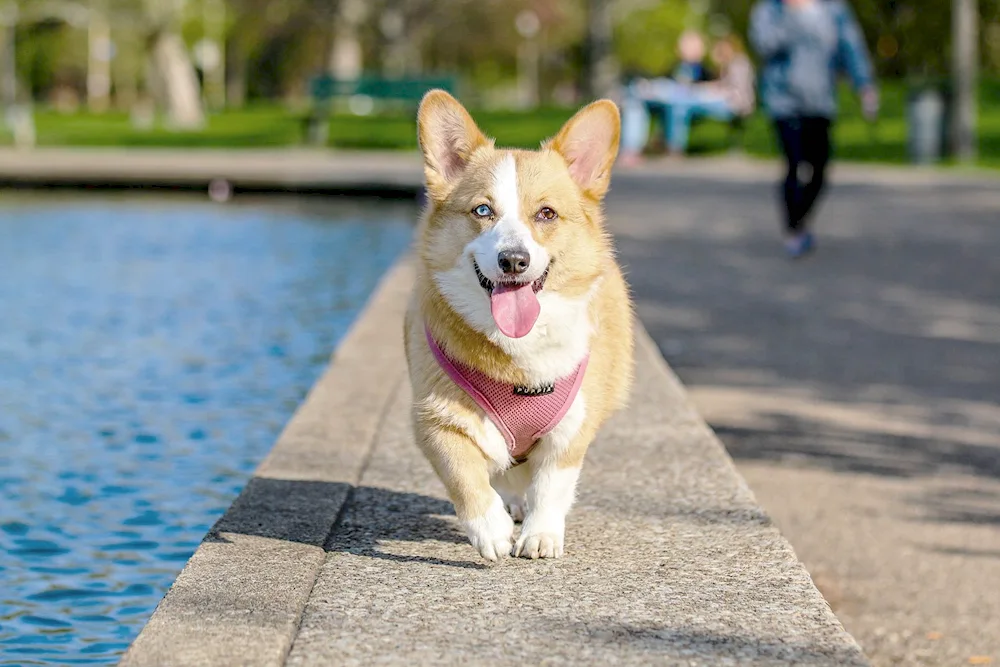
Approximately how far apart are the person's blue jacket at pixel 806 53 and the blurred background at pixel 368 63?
11.3 metres

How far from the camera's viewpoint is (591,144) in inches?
175

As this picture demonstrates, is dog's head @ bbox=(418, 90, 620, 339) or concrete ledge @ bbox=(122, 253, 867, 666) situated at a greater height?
dog's head @ bbox=(418, 90, 620, 339)

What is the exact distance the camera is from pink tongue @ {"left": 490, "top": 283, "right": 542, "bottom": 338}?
4.15m

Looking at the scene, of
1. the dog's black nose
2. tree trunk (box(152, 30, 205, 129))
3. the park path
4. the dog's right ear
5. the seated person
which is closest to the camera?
the dog's black nose

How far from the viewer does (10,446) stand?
285 inches

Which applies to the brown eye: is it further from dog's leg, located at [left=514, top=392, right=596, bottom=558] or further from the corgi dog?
dog's leg, located at [left=514, top=392, right=596, bottom=558]

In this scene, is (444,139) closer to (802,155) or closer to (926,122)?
(802,155)

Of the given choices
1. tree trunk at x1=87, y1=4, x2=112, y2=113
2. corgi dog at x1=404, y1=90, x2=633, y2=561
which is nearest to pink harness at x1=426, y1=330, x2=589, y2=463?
corgi dog at x1=404, y1=90, x2=633, y2=561

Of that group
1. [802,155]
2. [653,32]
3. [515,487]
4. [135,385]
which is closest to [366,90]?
[802,155]

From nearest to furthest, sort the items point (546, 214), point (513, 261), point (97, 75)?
1. point (513, 261)
2. point (546, 214)
3. point (97, 75)

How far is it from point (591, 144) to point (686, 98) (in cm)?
2074

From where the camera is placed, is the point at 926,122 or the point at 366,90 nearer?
the point at 926,122

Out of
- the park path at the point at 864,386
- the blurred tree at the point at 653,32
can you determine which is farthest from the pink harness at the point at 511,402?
the blurred tree at the point at 653,32

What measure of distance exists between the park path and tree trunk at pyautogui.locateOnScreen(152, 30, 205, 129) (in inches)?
1096
